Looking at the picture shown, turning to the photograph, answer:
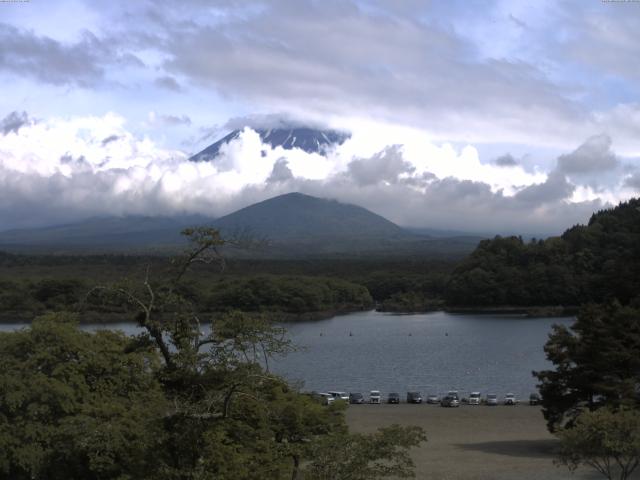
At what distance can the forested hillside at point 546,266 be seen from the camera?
62438mm

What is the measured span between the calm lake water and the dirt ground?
343cm

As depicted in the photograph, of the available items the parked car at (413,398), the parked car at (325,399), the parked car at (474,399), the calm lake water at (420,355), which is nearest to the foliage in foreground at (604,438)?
the parked car at (325,399)

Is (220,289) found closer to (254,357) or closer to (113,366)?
(113,366)

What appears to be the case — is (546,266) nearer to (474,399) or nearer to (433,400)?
(474,399)

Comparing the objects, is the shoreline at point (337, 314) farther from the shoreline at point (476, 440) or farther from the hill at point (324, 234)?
the hill at point (324, 234)

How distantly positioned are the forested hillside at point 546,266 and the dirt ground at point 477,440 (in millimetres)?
36551

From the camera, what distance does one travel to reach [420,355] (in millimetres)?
37750

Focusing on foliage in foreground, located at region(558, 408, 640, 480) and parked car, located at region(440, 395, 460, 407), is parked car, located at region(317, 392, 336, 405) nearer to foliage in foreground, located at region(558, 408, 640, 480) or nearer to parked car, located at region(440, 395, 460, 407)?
parked car, located at region(440, 395, 460, 407)

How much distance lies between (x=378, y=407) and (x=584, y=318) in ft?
27.8

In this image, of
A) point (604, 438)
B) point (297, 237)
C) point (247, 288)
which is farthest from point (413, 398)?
point (297, 237)

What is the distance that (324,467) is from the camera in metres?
6.80

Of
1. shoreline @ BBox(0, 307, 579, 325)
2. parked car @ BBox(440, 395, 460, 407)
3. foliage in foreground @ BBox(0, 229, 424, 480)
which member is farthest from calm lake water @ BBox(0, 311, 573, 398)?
foliage in foreground @ BBox(0, 229, 424, 480)

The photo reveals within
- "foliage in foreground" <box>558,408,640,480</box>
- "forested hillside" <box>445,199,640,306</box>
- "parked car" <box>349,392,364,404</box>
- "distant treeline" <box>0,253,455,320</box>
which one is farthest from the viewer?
"forested hillside" <box>445,199,640,306</box>

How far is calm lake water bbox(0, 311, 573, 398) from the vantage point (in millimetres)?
29906
